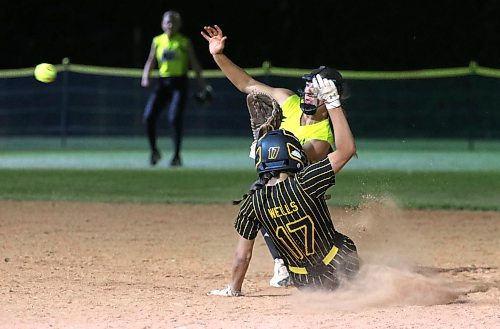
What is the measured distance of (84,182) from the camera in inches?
559

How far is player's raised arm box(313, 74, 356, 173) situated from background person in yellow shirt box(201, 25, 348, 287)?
2.15ft

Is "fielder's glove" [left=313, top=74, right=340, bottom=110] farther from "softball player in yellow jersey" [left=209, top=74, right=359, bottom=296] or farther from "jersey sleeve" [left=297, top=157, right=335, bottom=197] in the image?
"jersey sleeve" [left=297, top=157, right=335, bottom=197]

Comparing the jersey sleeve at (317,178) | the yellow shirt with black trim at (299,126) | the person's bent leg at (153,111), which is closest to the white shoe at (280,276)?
the yellow shirt with black trim at (299,126)

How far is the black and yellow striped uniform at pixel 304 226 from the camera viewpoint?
6.16m

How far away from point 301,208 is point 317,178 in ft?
0.75

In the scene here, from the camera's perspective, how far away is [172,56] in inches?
633

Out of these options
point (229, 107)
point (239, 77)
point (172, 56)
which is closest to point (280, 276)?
point (239, 77)

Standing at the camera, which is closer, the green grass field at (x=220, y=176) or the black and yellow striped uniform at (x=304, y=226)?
the black and yellow striped uniform at (x=304, y=226)

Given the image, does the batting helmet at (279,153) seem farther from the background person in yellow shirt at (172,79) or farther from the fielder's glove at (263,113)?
the background person in yellow shirt at (172,79)

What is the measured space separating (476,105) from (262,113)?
14.9 metres

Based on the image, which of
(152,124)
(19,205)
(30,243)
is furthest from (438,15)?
(30,243)

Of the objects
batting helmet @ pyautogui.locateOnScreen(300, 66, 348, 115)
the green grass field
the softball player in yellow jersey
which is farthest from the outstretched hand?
the green grass field

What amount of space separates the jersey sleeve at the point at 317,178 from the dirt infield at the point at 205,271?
27.8 inches

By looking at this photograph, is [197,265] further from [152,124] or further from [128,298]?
[152,124]
